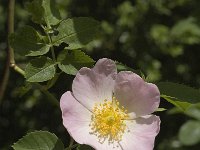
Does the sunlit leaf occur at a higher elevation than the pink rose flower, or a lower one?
higher

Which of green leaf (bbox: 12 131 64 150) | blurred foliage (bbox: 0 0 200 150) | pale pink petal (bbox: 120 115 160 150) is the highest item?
green leaf (bbox: 12 131 64 150)

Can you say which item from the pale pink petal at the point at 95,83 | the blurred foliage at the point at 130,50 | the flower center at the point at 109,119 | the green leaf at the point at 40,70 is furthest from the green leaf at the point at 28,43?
the blurred foliage at the point at 130,50

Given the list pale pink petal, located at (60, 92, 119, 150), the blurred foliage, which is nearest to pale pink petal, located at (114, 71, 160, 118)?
pale pink petal, located at (60, 92, 119, 150)

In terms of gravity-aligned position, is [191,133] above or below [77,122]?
below

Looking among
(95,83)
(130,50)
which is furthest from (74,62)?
(130,50)

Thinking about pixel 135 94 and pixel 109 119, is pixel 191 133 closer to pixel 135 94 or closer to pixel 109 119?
pixel 109 119

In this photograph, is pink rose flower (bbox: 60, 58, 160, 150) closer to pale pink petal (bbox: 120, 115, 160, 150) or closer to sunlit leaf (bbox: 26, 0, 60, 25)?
pale pink petal (bbox: 120, 115, 160, 150)

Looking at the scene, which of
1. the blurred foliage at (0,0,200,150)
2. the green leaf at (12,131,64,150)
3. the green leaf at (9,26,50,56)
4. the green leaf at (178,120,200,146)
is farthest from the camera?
the blurred foliage at (0,0,200,150)
